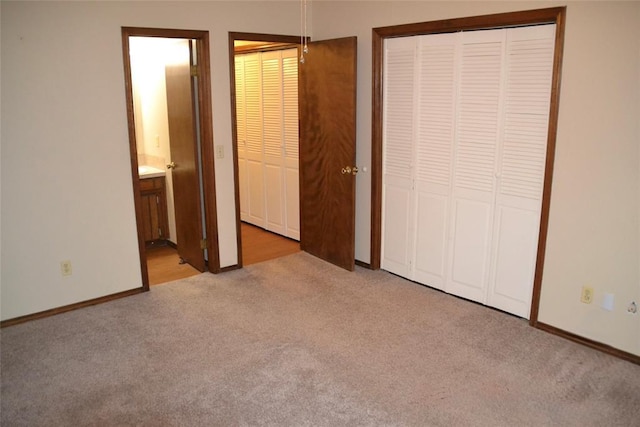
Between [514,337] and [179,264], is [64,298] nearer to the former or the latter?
[179,264]

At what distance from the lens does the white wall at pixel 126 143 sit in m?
2.83

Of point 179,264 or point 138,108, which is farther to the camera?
point 138,108

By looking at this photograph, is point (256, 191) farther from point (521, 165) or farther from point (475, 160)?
point (521, 165)

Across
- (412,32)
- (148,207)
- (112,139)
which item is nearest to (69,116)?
(112,139)

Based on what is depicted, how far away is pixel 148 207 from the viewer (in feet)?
16.5

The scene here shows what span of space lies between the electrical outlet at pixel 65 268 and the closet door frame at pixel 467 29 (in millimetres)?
2407

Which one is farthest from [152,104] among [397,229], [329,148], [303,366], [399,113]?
[303,366]

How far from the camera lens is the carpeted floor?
2.52 m

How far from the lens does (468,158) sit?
11.8 feet

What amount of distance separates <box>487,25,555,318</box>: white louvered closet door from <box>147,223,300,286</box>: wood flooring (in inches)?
85.5

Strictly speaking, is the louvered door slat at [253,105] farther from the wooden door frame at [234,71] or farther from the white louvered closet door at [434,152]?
the white louvered closet door at [434,152]

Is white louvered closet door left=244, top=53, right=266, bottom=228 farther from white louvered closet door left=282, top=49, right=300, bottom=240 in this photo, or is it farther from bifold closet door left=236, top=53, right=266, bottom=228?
white louvered closet door left=282, top=49, right=300, bottom=240

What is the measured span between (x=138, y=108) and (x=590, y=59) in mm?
4177

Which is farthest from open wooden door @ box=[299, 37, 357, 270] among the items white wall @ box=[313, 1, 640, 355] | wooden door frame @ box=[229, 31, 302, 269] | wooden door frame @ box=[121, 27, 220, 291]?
white wall @ box=[313, 1, 640, 355]
